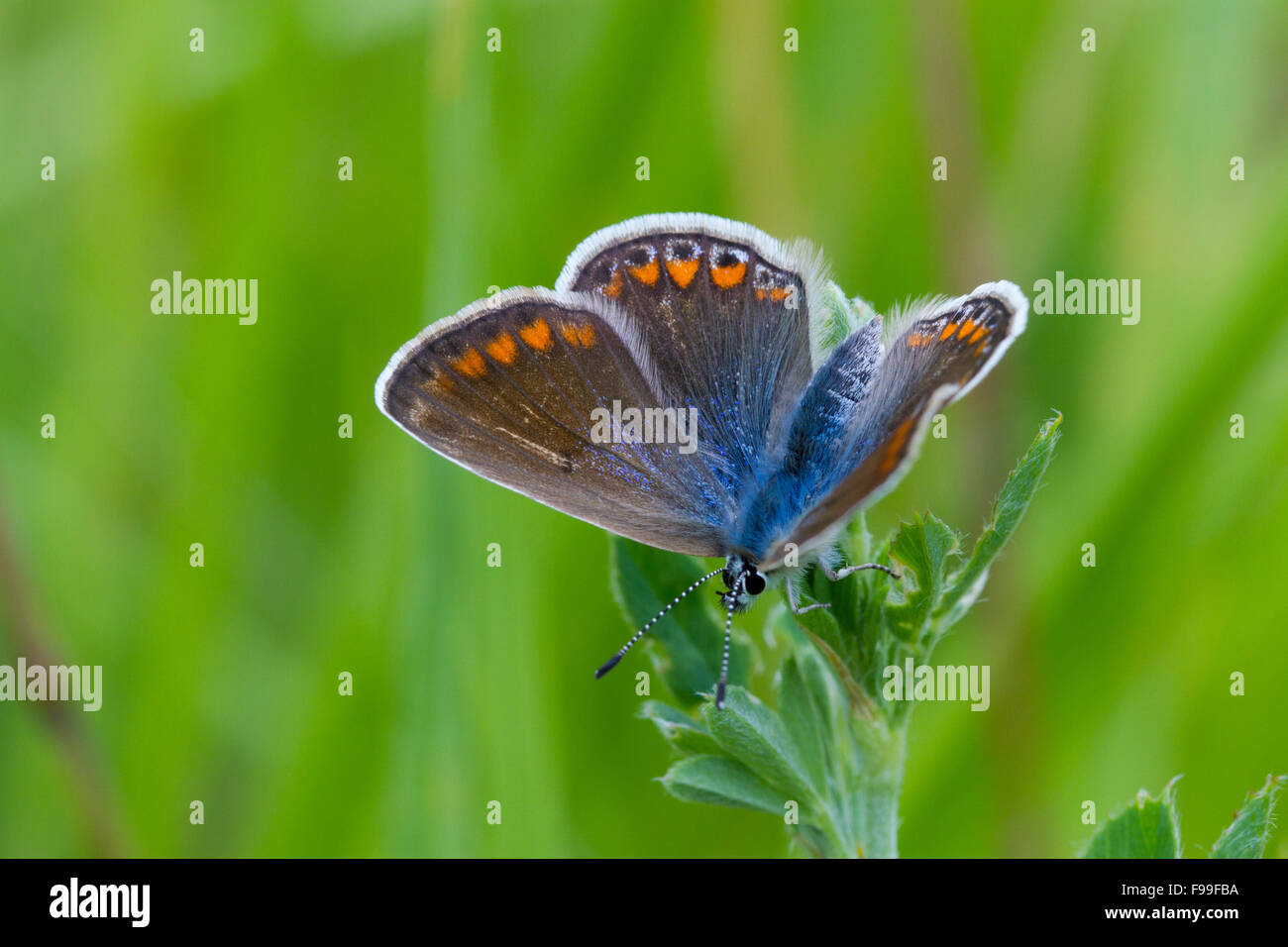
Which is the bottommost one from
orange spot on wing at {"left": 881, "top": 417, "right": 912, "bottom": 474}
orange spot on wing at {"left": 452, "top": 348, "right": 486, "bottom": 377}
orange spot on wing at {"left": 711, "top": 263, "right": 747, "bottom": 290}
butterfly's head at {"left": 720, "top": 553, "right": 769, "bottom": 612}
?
butterfly's head at {"left": 720, "top": 553, "right": 769, "bottom": 612}

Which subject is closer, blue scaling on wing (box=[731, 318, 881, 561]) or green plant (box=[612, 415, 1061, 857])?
green plant (box=[612, 415, 1061, 857])

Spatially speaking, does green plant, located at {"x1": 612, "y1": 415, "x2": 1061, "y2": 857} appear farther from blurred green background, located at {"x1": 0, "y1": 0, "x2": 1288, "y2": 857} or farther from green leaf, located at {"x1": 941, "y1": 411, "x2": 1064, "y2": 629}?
blurred green background, located at {"x1": 0, "y1": 0, "x2": 1288, "y2": 857}

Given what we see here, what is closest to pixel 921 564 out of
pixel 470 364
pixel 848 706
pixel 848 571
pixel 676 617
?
pixel 848 571

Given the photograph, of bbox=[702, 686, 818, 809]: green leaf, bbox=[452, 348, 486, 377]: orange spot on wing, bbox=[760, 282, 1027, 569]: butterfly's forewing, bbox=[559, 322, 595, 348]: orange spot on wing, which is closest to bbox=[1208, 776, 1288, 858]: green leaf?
bbox=[702, 686, 818, 809]: green leaf

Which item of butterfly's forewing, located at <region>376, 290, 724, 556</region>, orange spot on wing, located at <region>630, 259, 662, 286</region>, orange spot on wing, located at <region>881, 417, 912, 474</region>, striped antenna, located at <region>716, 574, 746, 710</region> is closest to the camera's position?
orange spot on wing, located at <region>881, 417, 912, 474</region>

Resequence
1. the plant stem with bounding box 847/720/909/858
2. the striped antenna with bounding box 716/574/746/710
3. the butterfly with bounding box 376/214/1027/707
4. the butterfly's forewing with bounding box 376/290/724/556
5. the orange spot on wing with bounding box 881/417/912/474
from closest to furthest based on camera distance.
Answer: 1. the orange spot on wing with bounding box 881/417/912/474
2. the plant stem with bounding box 847/720/909/858
3. the striped antenna with bounding box 716/574/746/710
4. the butterfly with bounding box 376/214/1027/707
5. the butterfly's forewing with bounding box 376/290/724/556

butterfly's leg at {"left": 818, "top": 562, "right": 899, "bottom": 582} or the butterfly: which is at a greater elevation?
the butterfly
